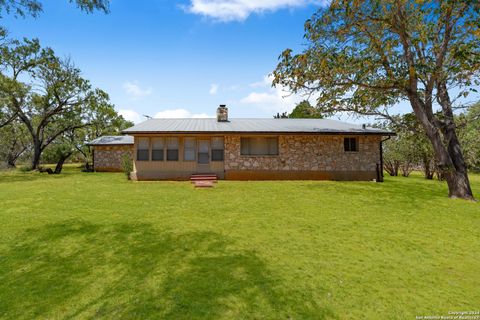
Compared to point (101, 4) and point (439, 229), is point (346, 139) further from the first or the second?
point (101, 4)

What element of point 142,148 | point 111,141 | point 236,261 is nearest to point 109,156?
point 111,141

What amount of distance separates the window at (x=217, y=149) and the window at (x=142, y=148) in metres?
4.20

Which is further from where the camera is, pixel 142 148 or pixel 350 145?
pixel 350 145

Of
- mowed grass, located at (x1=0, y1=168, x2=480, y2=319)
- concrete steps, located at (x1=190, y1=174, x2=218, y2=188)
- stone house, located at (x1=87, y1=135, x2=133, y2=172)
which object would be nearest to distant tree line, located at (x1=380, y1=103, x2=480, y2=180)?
mowed grass, located at (x1=0, y1=168, x2=480, y2=319)

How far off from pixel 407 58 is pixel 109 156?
2413 centimetres

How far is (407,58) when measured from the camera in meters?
10.8

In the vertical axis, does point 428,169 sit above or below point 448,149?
below

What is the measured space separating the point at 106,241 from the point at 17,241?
6.32 feet

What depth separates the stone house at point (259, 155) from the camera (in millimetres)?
14930

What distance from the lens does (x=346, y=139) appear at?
15.3 m

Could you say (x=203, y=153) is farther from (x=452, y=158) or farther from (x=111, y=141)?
(x=111, y=141)

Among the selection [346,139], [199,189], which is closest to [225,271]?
[199,189]

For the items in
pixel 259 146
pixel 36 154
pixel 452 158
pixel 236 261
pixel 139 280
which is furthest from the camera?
pixel 36 154

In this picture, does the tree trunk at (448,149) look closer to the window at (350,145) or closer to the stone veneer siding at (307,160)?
the stone veneer siding at (307,160)
